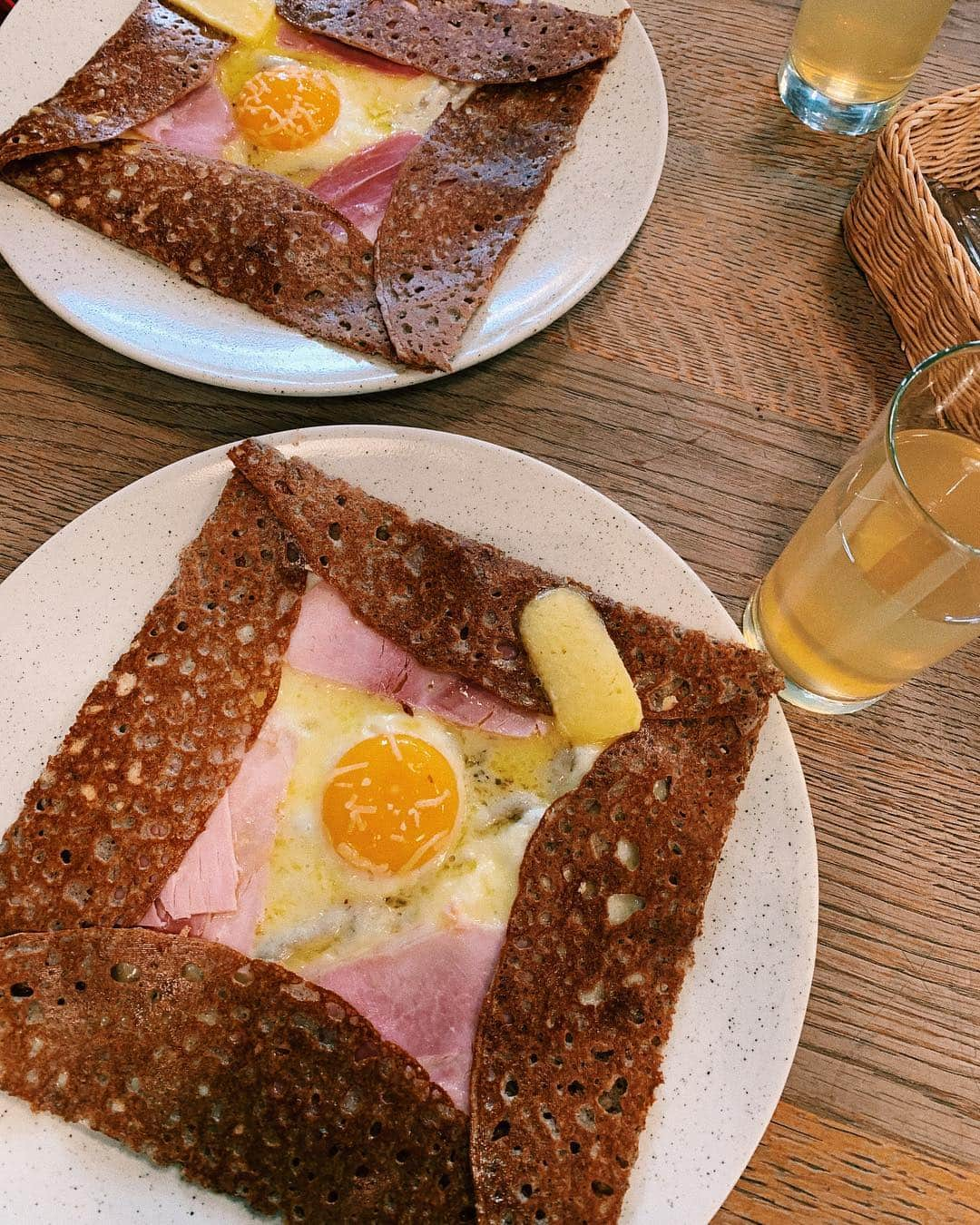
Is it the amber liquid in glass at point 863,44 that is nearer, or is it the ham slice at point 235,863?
the ham slice at point 235,863

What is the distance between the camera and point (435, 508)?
185cm

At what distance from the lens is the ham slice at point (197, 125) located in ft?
7.28

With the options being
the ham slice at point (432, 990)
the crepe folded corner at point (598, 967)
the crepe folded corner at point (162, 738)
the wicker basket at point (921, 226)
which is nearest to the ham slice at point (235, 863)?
the crepe folded corner at point (162, 738)

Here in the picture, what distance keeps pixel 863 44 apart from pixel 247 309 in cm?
148

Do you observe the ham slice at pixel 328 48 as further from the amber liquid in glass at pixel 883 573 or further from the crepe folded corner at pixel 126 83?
the amber liquid in glass at pixel 883 573

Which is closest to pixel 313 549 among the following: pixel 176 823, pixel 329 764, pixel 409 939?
pixel 329 764

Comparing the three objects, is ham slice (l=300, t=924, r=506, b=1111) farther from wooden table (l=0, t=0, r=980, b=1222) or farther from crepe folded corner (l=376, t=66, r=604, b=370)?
crepe folded corner (l=376, t=66, r=604, b=370)

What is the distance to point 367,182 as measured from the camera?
2.18 meters

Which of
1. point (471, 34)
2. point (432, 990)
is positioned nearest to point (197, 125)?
point (471, 34)

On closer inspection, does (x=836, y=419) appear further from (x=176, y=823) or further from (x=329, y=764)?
(x=176, y=823)

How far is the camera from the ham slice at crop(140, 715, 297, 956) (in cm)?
156

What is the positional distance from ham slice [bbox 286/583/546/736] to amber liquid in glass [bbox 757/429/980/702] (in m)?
0.50

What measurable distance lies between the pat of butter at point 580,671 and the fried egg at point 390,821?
54mm

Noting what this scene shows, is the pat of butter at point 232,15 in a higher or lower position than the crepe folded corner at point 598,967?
higher
